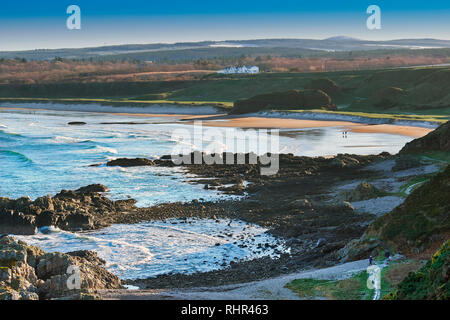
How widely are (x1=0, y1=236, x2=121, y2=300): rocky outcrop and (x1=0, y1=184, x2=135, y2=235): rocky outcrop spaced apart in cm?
711

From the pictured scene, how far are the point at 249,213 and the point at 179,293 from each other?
32.2 feet

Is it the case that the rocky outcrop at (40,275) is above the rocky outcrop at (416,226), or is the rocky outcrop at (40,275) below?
below

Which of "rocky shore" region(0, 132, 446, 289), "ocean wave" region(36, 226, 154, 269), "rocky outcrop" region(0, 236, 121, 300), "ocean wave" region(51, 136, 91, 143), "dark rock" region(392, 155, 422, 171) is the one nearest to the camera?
"rocky outcrop" region(0, 236, 121, 300)

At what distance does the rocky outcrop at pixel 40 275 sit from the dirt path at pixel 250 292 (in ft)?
1.81

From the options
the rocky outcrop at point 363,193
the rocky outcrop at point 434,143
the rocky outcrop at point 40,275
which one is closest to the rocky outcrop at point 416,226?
the rocky outcrop at point 40,275

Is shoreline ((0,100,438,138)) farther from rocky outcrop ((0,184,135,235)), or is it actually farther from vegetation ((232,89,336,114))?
rocky outcrop ((0,184,135,235))

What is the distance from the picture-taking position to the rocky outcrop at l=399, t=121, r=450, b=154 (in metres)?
27.1

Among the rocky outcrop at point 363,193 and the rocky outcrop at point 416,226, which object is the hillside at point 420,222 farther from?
the rocky outcrop at point 363,193

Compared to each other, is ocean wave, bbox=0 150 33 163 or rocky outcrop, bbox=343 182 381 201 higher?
rocky outcrop, bbox=343 182 381 201

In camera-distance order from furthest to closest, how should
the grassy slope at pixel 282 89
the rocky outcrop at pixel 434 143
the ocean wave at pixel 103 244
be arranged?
1. the grassy slope at pixel 282 89
2. the rocky outcrop at pixel 434 143
3. the ocean wave at pixel 103 244

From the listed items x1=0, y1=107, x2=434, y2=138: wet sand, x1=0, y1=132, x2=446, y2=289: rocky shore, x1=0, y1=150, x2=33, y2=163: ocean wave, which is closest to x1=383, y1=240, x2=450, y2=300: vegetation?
x1=0, y1=132, x2=446, y2=289: rocky shore

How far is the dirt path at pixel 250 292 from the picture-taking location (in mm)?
10117

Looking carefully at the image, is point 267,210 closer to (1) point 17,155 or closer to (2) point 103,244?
(2) point 103,244
